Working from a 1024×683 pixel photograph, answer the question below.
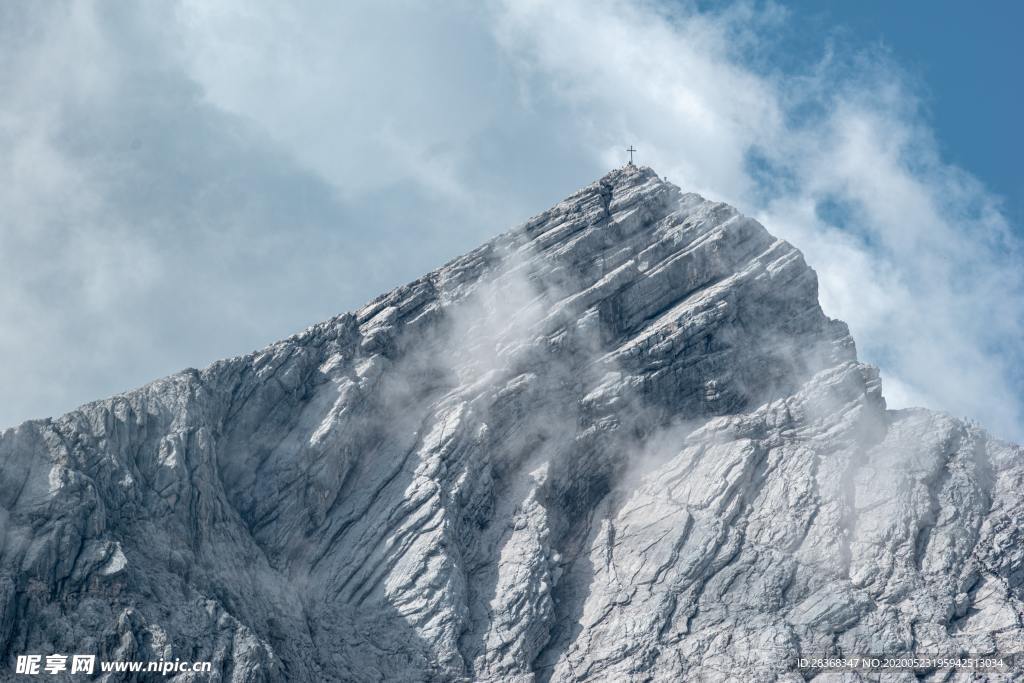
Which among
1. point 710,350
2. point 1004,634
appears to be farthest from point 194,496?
point 1004,634

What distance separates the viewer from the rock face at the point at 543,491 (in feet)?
278

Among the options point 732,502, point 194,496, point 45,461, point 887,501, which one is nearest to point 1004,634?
point 887,501

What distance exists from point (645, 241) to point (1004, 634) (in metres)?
35.9

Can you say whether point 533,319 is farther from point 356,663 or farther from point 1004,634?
point 1004,634

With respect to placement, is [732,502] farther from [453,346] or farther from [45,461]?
[45,461]

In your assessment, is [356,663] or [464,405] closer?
[356,663]

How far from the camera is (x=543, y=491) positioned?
316 feet

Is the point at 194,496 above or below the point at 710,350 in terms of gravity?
below

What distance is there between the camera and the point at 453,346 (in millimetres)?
102250

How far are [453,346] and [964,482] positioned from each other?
110 ft

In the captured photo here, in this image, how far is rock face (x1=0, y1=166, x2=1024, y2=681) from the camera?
8475cm

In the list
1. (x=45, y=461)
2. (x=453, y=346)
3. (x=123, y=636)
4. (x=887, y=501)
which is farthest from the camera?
(x=453, y=346)

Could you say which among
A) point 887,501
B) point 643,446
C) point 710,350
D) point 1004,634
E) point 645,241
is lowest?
point 1004,634

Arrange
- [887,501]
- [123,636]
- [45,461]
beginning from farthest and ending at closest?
[887,501] < [45,461] < [123,636]
